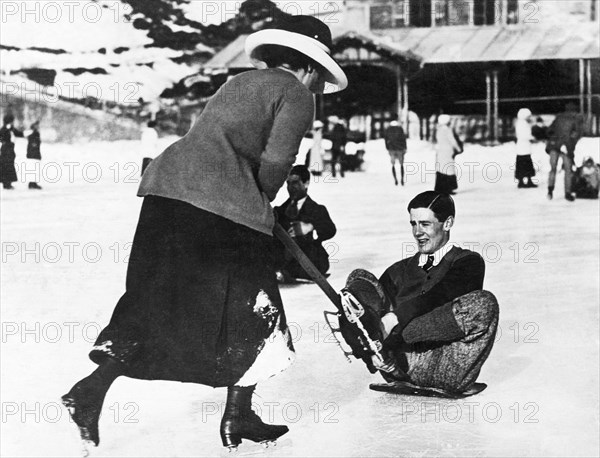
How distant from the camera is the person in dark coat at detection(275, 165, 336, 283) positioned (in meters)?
3.41

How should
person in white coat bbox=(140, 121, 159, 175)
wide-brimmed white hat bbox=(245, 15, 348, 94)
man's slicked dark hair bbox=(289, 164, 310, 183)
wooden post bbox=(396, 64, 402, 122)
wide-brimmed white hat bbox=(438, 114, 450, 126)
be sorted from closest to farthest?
wide-brimmed white hat bbox=(245, 15, 348, 94), person in white coat bbox=(140, 121, 159, 175), man's slicked dark hair bbox=(289, 164, 310, 183), wide-brimmed white hat bbox=(438, 114, 450, 126), wooden post bbox=(396, 64, 402, 122)

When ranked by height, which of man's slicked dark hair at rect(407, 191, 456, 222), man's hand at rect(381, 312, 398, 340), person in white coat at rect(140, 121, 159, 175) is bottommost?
man's hand at rect(381, 312, 398, 340)

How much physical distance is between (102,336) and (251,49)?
3.22 ft

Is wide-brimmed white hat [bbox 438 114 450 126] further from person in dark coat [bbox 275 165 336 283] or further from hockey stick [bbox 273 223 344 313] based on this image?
hockey stick [bbox 273 223 344 313]

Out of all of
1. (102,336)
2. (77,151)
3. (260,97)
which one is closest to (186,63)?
(77,151)

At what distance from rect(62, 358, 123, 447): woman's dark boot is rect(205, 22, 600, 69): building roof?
4.95 ft

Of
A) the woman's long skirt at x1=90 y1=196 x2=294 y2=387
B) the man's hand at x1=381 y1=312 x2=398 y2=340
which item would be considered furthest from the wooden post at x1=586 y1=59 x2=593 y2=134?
the woman's long skirt at x1=90 y1=196 x2=294 y2=387

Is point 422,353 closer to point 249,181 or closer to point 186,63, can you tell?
point 249,181

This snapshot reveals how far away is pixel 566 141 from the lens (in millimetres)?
3861

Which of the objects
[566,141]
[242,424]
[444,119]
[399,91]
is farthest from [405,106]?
[242,424]

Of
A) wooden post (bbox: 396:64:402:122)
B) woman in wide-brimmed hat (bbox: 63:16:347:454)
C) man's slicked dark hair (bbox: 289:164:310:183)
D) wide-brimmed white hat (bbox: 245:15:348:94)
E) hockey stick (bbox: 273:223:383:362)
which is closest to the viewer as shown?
woman in wide-brimmed hat (bbox: 63:16:347:454)

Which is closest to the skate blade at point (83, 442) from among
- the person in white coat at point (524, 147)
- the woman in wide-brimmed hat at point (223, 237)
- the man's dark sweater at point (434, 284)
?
the woman in wide-brimmed hat at point (223, 237)

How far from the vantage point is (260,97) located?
9.53ft

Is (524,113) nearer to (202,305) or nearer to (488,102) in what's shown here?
(488,102)
